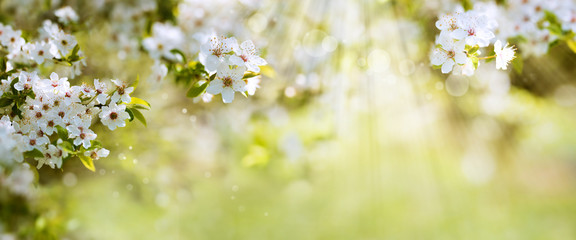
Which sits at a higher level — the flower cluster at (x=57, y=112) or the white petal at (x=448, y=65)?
the white petal at (x=448, y=65)

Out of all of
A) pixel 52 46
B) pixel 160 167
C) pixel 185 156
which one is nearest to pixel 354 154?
pixel 185 156

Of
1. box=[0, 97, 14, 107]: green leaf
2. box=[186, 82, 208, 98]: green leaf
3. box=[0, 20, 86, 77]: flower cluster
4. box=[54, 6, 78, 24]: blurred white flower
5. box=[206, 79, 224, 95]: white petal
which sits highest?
box=[54, 6, 78, 24]: blurred white flower

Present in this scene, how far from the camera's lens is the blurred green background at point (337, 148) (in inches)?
99.7

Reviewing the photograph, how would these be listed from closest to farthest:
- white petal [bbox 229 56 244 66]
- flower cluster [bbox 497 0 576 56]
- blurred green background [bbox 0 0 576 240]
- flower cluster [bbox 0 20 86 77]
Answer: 1. white petal [bbox 229 56 244 66]
2. flower cluster [bbox 0 20 86 77]
3. flower cluster [bbox 497 0 576 56]
4. blurred green background [bbox 0 0 576 240]

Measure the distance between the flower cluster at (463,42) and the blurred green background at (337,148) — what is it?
0.79 meters

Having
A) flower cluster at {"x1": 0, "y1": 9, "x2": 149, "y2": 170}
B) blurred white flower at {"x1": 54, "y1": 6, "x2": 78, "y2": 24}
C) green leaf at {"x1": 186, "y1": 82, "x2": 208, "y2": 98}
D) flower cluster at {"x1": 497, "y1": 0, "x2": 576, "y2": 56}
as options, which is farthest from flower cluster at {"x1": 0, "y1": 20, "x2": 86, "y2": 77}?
flower cluster at {"x1": 497, "y1": 0, "x2": 576, "y2": 56}

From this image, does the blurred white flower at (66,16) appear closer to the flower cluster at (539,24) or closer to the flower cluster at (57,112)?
the flower cluster at (57,112)

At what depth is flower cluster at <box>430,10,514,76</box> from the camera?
111 cm

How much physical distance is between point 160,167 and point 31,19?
4.27 ft

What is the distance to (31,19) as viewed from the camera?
81.4 inches

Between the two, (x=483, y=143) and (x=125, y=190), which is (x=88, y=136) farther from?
(x=483, y=143)

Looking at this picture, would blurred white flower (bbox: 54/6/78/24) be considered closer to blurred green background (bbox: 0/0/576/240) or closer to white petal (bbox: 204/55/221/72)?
blurred green background (bbox: 0/0/576/240)

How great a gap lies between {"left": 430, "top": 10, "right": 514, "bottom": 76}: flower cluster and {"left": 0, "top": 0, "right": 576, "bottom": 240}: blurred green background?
790mm

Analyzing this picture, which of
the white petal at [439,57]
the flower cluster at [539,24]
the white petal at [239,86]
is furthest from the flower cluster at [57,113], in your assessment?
the flower cluster at [539,24]
